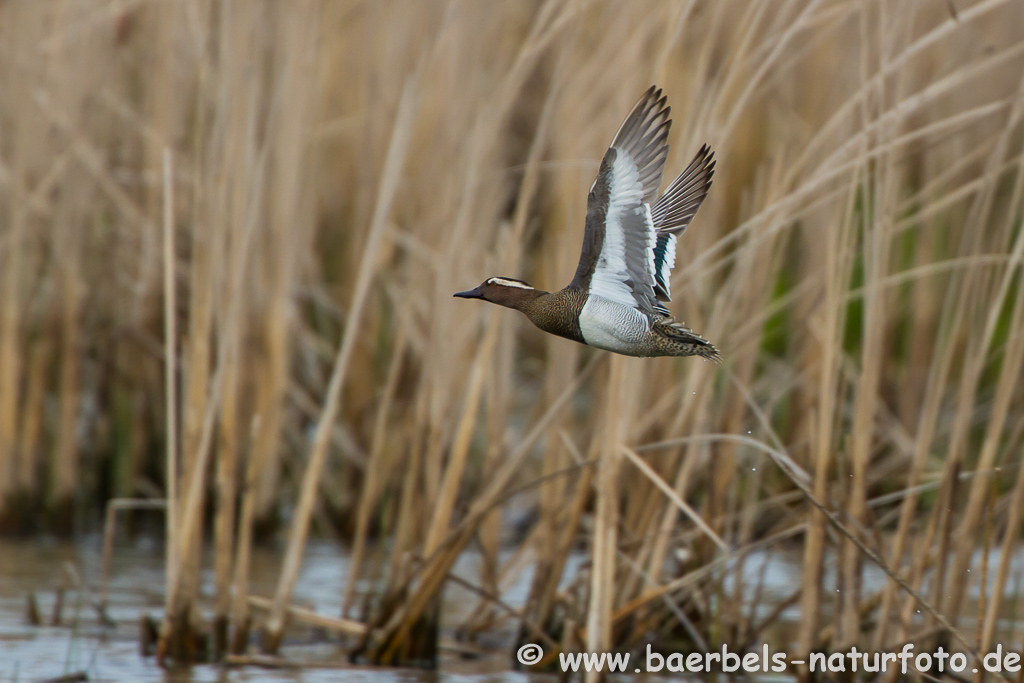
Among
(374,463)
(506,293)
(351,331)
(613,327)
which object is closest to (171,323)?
(351,331)

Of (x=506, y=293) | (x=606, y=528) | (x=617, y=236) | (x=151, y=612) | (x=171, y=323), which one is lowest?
(x=151, y=612)

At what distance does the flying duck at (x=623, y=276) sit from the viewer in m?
2.90

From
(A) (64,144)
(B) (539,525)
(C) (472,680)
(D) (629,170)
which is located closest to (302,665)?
(C) (472,680)

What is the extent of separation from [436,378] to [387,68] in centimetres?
265

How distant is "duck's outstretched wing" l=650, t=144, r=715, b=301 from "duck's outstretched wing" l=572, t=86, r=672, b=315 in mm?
174

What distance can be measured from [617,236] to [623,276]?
3.6 inches

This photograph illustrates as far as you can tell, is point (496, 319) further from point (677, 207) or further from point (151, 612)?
point (151, 612)

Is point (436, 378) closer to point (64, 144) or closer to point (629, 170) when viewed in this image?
point (629, 170)

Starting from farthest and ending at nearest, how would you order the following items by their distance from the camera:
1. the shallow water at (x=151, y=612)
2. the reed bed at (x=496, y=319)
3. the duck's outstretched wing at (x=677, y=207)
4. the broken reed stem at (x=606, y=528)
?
the shallow water at (x=151, y=612) → the reed bed at (x=496, y=319) → the broken reed stem at (x=606, y=528) → the duck's outstretched wing at (x=677, y=207)

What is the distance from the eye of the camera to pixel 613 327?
2875 mm

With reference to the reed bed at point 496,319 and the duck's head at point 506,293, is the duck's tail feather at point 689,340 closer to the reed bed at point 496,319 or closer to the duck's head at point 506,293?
the duck's head at point 506,293

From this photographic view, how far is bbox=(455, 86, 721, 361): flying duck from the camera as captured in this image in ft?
9.51

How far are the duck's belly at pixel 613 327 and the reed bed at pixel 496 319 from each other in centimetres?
79

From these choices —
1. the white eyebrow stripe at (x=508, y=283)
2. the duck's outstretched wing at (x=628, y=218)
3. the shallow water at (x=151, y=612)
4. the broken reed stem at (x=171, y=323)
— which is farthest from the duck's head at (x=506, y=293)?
the shallow water at (x=151, y=612)
